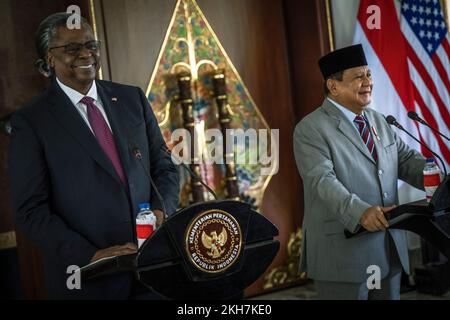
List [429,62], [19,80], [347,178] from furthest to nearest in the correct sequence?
[429,62] < [19,80] < [347,178]

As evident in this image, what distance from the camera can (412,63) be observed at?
458 cm

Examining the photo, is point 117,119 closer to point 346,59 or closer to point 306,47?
point 346,59

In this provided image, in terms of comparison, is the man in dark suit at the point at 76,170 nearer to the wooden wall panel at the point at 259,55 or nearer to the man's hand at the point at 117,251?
the man's hand at the point at 117,251

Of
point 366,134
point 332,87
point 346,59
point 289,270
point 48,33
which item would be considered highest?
point 48,33

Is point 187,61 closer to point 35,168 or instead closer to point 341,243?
point 341,243

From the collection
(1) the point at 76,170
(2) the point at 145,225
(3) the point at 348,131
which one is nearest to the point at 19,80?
(1) the point at 76,170

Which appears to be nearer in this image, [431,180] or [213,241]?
[213,241]

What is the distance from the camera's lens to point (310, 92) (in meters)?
4.54

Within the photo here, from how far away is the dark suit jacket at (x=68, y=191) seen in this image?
2014mm

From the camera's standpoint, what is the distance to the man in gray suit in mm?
2572

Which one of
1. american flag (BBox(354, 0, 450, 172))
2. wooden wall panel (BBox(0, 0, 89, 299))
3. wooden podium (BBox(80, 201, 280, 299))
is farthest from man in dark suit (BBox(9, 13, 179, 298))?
american flag (BBox(354, 0, 450, 172))

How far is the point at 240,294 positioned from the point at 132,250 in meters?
0.36

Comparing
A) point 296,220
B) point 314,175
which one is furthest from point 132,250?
point 296,220

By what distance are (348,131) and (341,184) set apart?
0.28 m
